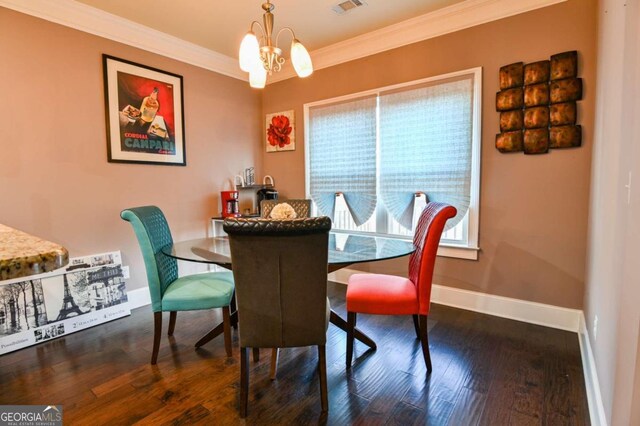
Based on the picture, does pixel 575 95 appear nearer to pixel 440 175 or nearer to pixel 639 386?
pixel 440 175

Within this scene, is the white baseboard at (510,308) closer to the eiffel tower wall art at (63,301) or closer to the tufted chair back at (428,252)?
the tufted chair back at (428,252)

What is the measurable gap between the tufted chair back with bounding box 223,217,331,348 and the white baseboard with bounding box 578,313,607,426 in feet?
4.22

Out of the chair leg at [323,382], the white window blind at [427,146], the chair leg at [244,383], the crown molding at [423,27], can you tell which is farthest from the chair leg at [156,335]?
the crown molding at [423,27]

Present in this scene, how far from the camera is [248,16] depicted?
9.25 ft

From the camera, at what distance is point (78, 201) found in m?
2.71

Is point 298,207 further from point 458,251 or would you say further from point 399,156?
point 458,251

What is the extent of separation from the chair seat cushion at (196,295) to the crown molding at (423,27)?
2701 millimetres

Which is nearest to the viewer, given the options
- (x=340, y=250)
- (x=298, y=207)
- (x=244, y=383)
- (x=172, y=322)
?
(x=244, y=383)

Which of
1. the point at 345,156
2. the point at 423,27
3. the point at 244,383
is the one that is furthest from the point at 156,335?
the point at 423,27

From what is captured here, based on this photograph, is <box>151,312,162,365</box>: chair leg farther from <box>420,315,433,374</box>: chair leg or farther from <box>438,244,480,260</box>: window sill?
<box>438,244,480,260</box>: window sill

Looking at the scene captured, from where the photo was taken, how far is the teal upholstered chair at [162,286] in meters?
2.04

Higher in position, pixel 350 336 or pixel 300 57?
pixel 300 57

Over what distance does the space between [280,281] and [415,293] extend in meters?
0.94

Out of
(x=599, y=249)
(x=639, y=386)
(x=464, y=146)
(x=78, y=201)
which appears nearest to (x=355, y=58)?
(x=464, y=146)
